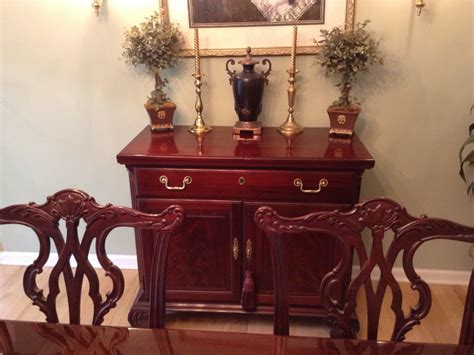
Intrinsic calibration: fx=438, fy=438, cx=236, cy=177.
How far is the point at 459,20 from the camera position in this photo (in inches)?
81.1

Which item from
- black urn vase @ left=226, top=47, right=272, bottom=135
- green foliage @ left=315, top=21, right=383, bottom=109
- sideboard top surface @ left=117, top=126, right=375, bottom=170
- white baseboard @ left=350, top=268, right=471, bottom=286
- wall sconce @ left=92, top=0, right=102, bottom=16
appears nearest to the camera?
sideboard top surface @ left=117, top=126, right=375, bottom=170

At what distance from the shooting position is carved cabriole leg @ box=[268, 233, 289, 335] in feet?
3.66

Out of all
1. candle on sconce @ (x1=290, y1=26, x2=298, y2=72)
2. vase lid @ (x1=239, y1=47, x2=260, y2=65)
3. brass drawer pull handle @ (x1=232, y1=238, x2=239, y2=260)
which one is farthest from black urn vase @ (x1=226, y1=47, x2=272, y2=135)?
brass drawer pull handle @ (x1=232, y1=238, x2=239, y2=260)

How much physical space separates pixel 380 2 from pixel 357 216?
139cm

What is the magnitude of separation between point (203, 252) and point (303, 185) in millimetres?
570

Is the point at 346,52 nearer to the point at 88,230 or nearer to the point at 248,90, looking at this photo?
the point at 248,90

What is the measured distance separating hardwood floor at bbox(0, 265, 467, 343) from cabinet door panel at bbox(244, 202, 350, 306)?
188mm

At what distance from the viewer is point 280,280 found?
1123mm

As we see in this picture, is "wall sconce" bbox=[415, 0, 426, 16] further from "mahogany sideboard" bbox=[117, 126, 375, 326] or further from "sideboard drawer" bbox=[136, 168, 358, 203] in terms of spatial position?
"sideboard drawer" bbox=[136, 168, 358, 203]

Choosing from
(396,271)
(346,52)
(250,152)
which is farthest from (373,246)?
(396,271)

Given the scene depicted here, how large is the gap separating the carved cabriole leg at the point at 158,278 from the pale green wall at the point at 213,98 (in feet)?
4.25

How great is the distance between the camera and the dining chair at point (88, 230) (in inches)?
44.6

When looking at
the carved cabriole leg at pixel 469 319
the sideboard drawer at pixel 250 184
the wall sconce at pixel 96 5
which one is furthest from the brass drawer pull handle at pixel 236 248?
the wall sconce at pixel 96 5

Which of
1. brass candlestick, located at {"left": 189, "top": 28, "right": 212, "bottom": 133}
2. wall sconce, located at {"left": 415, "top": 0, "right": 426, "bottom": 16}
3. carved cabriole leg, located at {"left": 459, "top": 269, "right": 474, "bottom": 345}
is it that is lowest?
carved cabriole leg, located at {"left": 459, "top": 269, "right": 474, "bottom": 345}
